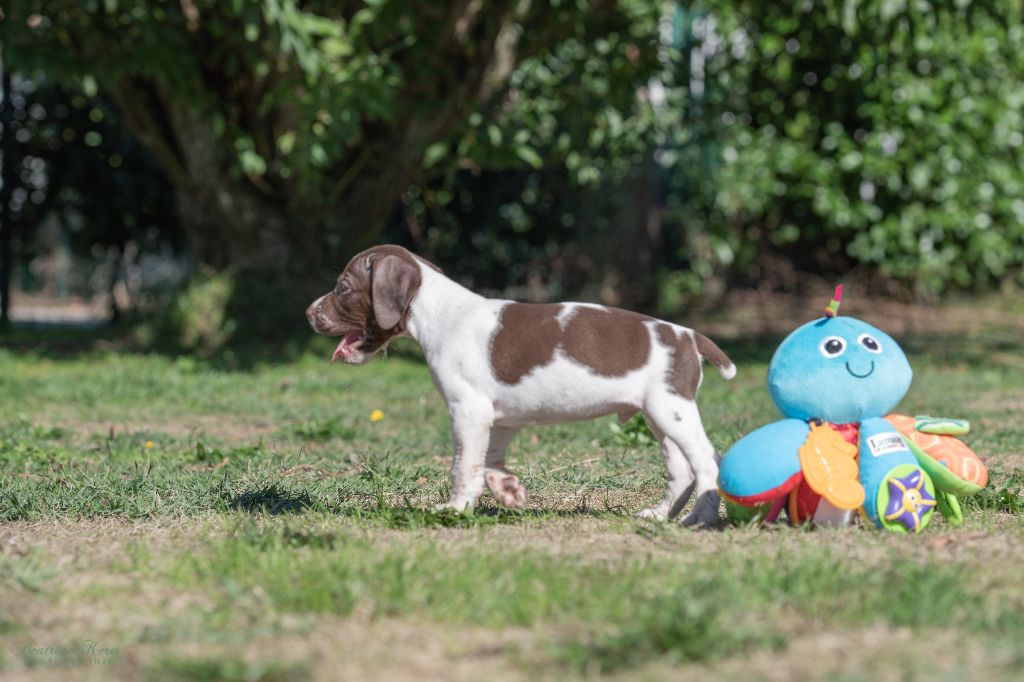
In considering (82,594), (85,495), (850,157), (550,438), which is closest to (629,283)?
(850,157)

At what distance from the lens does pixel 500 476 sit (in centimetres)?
481

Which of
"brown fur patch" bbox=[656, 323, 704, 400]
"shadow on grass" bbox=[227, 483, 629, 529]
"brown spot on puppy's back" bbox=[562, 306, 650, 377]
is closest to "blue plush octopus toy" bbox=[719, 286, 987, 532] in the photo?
"brown fur patch" bbox=[656, 323, 704, 400]

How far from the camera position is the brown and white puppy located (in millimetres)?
4512

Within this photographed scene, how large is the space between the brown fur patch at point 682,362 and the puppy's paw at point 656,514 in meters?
0.49

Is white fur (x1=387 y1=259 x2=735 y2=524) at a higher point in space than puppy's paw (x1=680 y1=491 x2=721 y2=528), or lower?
higher

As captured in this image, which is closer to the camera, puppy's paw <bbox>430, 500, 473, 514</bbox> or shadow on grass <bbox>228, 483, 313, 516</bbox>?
puppy's paw <bbox>430, 500, 473, 514</bbox>

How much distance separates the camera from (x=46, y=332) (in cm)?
→ 1448

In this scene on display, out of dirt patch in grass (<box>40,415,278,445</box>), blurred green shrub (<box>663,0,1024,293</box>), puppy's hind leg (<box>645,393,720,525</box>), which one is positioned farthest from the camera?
blurred green shrub (<box>663,0,1024,293</box>)

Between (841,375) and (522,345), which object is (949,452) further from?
(522,345)

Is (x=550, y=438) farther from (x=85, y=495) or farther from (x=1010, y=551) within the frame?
(x=1010, y=551)

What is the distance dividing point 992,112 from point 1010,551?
1305 cm

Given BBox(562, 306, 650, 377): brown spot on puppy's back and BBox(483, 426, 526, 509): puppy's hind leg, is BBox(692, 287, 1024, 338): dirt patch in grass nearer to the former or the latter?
BBox(483, 426, 526, 509): puppy's hind leg

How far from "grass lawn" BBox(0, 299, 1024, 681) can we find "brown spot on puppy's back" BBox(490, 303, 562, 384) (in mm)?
555

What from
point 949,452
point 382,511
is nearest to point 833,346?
point 949,452
